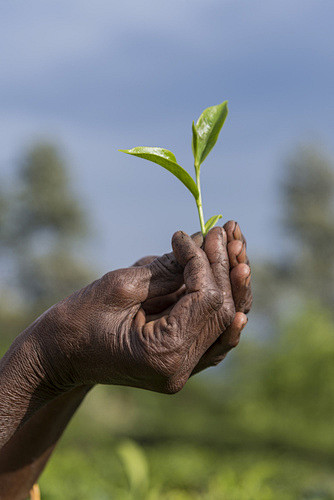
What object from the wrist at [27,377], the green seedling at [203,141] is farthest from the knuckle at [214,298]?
the wrist at [27,377]

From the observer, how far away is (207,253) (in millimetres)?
1350

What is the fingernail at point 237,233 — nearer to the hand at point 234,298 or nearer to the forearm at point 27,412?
the hand at point 234,298

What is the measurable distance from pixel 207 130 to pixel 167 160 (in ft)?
0.54

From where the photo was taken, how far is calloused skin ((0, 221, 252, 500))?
126 cm

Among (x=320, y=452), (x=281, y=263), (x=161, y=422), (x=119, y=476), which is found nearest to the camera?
(x=119, y=476)

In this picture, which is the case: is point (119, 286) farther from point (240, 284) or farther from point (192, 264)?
point (240, 284)

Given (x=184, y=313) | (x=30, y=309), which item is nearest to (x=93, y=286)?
(x=184, y=313)

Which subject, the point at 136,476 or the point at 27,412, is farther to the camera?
the point at 136,476

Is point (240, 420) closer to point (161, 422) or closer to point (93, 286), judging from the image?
point (161, 422)

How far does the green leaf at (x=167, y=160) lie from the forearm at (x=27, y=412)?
424 mm

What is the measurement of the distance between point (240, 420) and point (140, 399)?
46.7 inches

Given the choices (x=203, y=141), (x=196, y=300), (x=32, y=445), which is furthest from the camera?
(x=32, y=445)

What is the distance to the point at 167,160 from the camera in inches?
54.6

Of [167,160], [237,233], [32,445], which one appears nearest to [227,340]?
[237,233]
